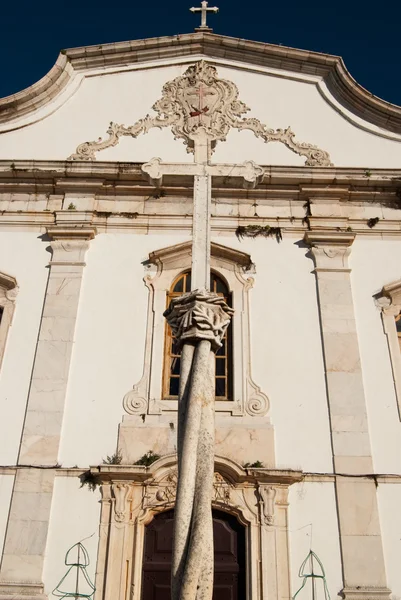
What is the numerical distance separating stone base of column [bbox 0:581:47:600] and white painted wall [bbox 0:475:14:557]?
1.28 feet

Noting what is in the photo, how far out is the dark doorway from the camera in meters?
6.57

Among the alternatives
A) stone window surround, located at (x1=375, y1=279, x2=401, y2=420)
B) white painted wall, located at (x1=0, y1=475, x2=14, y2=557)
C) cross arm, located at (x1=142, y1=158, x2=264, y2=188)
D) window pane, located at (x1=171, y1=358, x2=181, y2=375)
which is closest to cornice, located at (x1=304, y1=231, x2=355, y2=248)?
stone window surround, located at (x1=375, y1=279, x2=401, y2=420)

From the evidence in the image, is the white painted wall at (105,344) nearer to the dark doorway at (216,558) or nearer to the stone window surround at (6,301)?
the stone window surround at (6,301)

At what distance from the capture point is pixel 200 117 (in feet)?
32.5

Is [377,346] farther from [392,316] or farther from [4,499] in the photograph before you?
[4,499]

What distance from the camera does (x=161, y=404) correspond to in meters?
7.47

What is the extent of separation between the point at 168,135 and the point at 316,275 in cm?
319

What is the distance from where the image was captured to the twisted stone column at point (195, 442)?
11.9 ft

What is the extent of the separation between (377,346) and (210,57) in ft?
18.4

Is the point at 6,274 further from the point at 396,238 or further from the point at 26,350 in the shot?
the point at 396,238

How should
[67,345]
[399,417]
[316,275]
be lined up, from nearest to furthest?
[399,417]
[67,345]
[316,275]

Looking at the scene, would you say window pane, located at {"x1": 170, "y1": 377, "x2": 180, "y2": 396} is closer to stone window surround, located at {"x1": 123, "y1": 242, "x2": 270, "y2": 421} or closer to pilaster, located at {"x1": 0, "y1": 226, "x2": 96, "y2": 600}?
stone window surround, located at {"x1": 123, "y1": 242, "x2": 270, "y2": 421}

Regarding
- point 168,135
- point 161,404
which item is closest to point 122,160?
point 168,135

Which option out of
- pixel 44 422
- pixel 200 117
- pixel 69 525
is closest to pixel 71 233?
pixel 44 422
